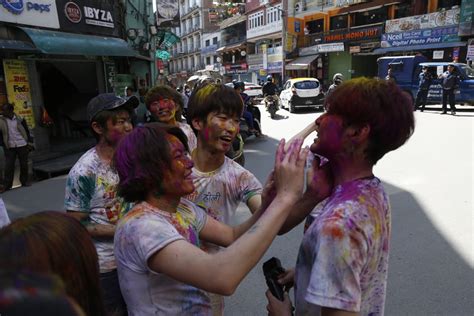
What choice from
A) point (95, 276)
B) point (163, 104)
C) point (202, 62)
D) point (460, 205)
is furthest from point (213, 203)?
point (202, 62)

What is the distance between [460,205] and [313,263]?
446 cm

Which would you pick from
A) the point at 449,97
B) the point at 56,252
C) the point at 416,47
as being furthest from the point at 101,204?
the point at 416,47

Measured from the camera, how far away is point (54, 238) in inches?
31.9

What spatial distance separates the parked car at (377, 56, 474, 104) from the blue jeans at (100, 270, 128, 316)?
11.8 m

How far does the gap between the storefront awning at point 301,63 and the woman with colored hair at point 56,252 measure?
29527 mm

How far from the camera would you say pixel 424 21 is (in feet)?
68.6

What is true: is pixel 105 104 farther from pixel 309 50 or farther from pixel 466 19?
pixel 309 50

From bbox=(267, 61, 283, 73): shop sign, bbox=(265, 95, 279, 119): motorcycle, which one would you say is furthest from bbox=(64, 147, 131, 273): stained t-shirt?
bbox=(267, 61, 283, 73): shop sign

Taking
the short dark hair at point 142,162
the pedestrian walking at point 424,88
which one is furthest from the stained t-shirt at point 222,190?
the pedestrian walking at point 424,88

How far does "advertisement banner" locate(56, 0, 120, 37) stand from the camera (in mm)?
9484

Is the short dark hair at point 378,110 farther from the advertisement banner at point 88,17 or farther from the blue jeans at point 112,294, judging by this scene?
the advertisement banner at point 88,17

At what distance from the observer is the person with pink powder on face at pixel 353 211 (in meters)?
1.05

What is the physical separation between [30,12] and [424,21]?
20.5m

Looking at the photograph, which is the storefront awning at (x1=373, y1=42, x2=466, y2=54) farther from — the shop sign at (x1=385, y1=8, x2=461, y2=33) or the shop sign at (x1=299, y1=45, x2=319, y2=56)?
the shop sign at (x1=299, y1=45, x2=319, y2=56)
